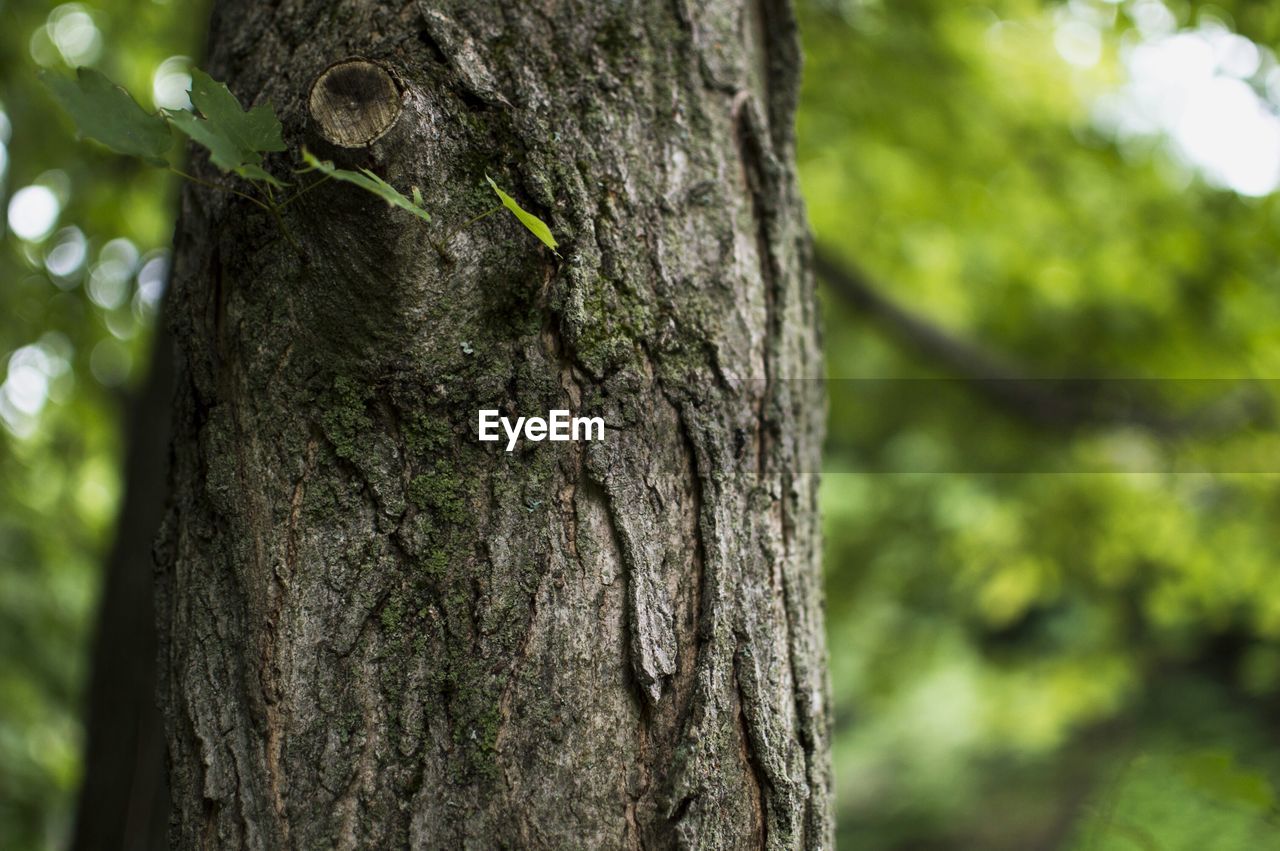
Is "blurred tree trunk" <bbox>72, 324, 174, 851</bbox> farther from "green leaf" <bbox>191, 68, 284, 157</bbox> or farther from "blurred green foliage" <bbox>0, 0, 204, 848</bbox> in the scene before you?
"green leaf" <bbox>191, 68, 284, 157</bbox>

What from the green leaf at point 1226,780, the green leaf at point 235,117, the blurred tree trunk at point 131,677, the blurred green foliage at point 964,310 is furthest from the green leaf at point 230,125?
the blurred green foliage at point 964,310

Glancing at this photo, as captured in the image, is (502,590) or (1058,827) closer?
(502,590)

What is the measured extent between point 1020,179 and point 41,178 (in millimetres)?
4082

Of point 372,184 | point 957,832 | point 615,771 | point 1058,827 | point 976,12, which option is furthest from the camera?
point 957,832

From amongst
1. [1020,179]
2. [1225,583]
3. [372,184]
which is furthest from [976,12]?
[372,184]

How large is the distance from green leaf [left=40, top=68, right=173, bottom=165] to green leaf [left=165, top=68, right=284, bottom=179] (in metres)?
0.04

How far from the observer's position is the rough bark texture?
101 centimetres

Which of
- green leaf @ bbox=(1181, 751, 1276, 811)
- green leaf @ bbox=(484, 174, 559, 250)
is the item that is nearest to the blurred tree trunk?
green leaf @ bbox=(484, 174, 559, 250)

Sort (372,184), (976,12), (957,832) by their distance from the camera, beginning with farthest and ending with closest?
1. (957,832)
2. (976,12)
3. (372,184)

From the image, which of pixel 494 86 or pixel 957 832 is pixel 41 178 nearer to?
pixel 494 86

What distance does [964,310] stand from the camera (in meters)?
5.40

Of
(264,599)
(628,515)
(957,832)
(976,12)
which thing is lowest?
(957,832)

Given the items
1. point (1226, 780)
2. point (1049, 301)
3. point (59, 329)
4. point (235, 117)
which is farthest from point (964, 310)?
point (235, 117)

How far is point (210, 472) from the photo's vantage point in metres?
1.09
